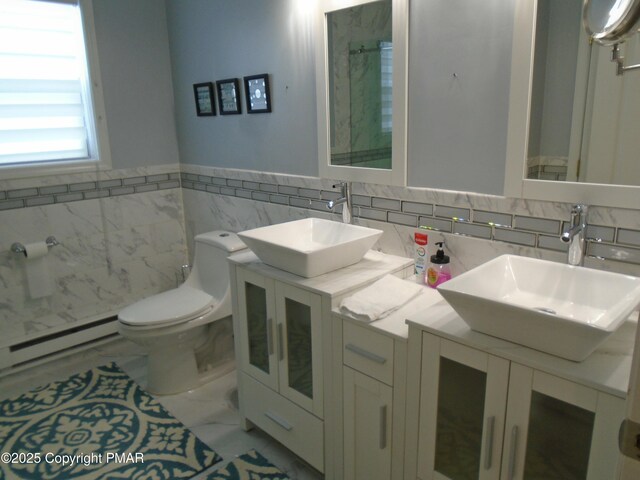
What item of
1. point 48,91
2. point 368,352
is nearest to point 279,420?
point 368,352

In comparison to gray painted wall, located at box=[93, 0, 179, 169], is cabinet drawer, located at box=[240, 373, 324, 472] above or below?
below

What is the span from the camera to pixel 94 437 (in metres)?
2.25

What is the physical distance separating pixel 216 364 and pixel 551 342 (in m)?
2.02

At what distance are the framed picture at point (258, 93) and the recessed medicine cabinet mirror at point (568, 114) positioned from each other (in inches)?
50.5

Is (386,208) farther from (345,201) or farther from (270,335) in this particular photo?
(270,335)

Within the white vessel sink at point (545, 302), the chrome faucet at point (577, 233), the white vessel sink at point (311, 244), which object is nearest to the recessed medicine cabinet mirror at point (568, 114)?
the chrome faucet at point (577, 233)

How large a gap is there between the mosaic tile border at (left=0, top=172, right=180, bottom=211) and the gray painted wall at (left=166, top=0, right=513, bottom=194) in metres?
0.23

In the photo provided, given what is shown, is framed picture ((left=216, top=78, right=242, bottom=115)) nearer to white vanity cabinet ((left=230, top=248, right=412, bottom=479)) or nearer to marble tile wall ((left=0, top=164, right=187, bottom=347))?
marble tile wall ((left=0, top=164, right=187, bottom=347))

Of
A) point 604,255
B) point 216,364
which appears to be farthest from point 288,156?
point 604,255

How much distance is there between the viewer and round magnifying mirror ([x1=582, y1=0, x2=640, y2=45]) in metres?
1.14

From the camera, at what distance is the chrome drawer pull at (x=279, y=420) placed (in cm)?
198

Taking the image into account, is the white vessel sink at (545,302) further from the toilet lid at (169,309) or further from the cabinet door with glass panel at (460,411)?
the toilet lid at (169,309)

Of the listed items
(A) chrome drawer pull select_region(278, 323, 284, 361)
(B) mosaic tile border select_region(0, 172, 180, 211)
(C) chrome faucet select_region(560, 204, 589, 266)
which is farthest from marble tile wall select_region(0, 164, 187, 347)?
(C) chrome faucet select_region(560, 204, 589, 266)

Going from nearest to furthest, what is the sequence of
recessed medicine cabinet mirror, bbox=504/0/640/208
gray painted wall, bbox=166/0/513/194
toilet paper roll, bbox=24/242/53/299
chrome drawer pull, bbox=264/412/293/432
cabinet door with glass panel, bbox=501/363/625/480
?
cabinet door with glass panel, bbox=501/363/625/480
recessed medicine cabinet mirror, bbox=504/0/640/208
gray painted wall, bbox=166/0/513/194
chrome drawer pull, bbox=264/412/293/432
toilet paper roll, bbox=24/242/53/299
